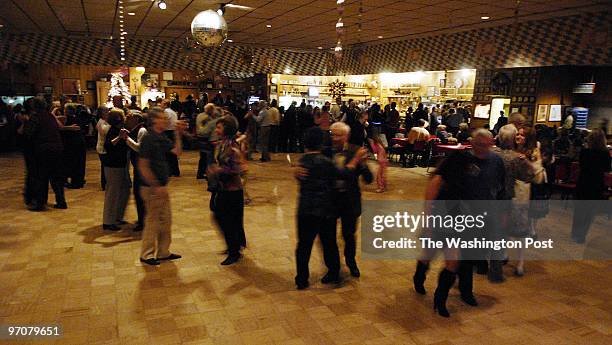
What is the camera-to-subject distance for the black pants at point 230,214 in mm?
4086

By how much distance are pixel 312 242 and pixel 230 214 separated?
3.20ft

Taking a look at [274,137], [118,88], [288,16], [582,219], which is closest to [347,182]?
[582,219]

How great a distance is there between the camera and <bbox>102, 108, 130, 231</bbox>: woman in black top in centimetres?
488

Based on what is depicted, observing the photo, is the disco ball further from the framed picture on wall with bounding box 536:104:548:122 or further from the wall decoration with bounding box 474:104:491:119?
the wall decoration with bounding box 474:104:491:119

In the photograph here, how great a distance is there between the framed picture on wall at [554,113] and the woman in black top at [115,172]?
32.2 feet

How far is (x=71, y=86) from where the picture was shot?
13695mm

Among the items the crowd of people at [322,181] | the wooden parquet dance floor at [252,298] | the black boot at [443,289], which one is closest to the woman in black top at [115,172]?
the crowd of people at [322,181]

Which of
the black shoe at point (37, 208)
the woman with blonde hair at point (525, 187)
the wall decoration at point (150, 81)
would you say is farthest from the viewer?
the wall decoration at point (150, 81)

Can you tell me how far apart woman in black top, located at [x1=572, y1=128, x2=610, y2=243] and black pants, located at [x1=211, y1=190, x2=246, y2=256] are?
4009mm

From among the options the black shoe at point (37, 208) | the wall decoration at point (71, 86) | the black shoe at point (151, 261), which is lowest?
the black shoe at point (151, 261)

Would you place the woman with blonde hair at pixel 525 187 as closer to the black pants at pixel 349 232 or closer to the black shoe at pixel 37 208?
the black pants at pixel 349 232

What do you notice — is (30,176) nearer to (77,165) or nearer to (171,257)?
(77,165)

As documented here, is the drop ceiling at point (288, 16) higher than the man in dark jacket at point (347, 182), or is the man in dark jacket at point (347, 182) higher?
the drop ceiling at point (288, 16)

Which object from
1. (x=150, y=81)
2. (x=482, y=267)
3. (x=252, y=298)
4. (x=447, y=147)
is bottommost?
(x=252, y=298)
